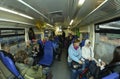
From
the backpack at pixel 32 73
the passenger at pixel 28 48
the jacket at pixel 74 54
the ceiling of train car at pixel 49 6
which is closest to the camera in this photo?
the ceiling of train car at pixel 49 6

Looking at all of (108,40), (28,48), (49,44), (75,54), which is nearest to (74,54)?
(75,54)

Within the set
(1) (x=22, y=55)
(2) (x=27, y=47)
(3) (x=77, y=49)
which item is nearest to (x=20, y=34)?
(2) (x=27, y=47)

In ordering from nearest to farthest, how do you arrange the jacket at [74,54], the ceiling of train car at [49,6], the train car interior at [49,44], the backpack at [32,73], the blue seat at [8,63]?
the ceiling of train car at [49,6] < the train car interior at [49,44] < the blue seat at [8,63] < the backpack at [32,73] < the jacket at [74,54]

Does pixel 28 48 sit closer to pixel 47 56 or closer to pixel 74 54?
pixel 47 56

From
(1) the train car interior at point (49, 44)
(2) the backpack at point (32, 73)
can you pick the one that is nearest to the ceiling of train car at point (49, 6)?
(1) the train car interior at point (49, 44)

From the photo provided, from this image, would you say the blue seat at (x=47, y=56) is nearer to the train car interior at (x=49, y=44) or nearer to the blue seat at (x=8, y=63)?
→ the train car interior at (x=49, y=44)

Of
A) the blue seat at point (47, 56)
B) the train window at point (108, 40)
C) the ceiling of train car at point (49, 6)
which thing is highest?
the ceiling of train car at point (49, 6)

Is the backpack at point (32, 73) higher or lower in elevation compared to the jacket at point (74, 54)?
lower

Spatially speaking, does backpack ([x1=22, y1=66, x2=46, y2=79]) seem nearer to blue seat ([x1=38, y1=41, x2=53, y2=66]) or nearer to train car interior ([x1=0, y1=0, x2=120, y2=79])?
train car interior ([x1=0, y1=0, x2=120, y2=79])

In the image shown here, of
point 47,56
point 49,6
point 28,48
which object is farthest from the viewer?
point 28,48

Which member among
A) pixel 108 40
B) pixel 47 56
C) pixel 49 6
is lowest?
pixel 47 56

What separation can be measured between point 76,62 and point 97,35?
1.45m

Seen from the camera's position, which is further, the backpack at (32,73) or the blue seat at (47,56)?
the blue seat at (47,56)

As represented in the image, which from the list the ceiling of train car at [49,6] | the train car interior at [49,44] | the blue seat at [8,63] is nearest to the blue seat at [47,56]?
the train car interior at [49,44]
